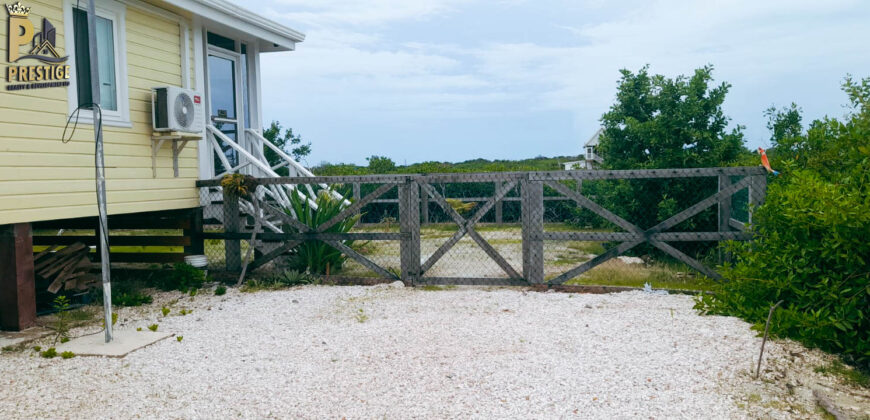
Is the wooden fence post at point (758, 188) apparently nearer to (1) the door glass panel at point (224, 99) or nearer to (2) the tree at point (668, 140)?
(2) the tree at point (668, 140)

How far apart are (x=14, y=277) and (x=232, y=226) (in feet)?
9.46

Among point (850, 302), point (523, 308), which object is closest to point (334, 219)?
point (523, 308)

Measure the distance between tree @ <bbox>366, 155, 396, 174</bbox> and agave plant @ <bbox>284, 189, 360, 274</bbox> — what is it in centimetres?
898

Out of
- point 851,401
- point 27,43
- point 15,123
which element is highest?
point 27,43

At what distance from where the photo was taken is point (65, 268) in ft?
23.2

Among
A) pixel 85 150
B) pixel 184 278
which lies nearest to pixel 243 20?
pixel 85 150

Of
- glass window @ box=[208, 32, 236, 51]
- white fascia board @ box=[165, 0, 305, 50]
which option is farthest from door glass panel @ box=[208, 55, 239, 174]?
white fascia board @ box=[165, 0, 305, 50]

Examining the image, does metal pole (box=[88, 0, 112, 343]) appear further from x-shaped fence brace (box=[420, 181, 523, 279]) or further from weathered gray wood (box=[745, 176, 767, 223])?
weathered gray wood (box=[745, 176, 767, 223])

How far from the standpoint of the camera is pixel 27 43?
601 centimetres

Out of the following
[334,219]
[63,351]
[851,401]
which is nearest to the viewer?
[851,401]

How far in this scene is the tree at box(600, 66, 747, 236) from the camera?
30.1ft

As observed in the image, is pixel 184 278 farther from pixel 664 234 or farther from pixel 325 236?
pixel 664 234

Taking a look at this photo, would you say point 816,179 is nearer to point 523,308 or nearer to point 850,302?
point 850,302

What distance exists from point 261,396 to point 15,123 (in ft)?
12.7
